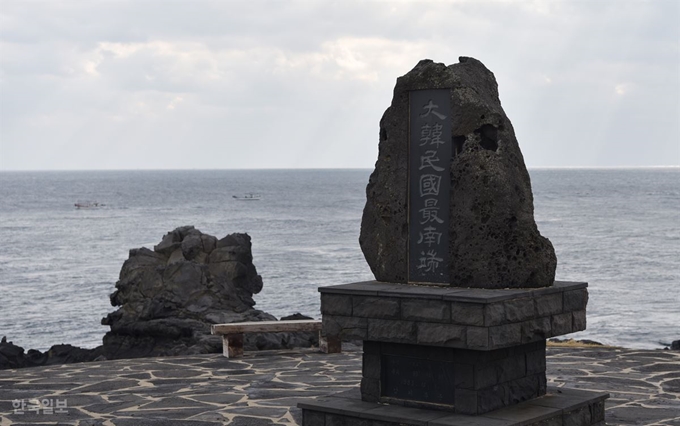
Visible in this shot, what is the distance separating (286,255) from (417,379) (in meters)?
47.9

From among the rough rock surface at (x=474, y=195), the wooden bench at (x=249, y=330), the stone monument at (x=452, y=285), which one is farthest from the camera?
the wooden bench at (x=249, y=330)

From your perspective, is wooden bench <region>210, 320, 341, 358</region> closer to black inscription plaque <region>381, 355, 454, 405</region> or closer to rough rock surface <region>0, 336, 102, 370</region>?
black inscription plaque <region>381, 355, 454, 405</region>

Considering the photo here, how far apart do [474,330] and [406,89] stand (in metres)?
2.50

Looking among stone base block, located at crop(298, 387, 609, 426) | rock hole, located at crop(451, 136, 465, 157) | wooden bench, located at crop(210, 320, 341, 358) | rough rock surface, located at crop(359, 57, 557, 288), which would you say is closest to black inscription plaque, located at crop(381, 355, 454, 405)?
stone base block, located at crop(298, 387, 609, 426)

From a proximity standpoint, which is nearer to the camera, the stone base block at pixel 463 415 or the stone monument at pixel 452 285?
the stone base block at pixel 463 415

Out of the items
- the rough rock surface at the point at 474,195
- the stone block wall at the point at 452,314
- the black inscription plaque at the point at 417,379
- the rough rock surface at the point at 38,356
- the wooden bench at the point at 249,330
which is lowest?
the rough rock surface at the point at 38,356

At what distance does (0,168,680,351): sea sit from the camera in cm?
3431

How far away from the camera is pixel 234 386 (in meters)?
12.2

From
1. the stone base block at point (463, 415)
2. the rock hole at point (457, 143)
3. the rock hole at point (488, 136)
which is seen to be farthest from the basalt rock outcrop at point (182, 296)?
the rock hole at point (488, 136)

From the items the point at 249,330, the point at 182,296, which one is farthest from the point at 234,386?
the point at 182,296

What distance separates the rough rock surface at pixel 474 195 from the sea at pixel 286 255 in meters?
20.5

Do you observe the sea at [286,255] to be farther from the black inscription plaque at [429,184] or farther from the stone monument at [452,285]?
the black inscription plaque at [429,184]

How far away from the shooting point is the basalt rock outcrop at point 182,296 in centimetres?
2338

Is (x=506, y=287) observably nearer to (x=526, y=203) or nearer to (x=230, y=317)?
(x=526, y=203)
